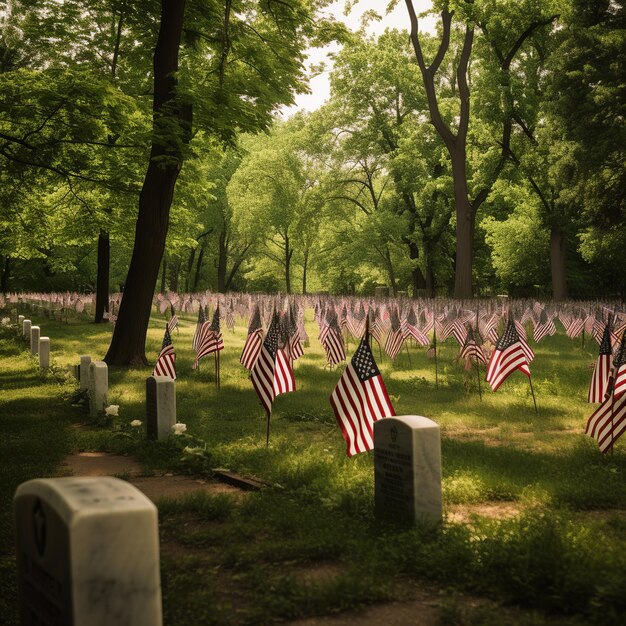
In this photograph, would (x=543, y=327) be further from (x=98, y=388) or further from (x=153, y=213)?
(x=98, y=388)

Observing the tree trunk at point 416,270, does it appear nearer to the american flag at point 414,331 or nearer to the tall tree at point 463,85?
the tall tree at point 463,85

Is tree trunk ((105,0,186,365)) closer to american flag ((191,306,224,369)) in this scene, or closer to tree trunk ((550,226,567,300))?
american flag ((191,306,224,369))

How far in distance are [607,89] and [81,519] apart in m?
25.7

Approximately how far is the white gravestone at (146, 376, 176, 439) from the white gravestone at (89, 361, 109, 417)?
7.33ft

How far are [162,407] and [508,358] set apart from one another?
5.80 metres

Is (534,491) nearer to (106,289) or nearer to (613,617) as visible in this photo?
(613,617)

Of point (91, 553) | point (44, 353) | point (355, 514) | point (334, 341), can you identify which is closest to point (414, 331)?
point (334, 341)

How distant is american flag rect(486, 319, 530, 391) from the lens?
1134 centimetres

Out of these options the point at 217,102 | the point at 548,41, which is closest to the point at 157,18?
the point at 217,102

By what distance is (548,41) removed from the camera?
34.2m

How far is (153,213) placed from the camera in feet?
53.6

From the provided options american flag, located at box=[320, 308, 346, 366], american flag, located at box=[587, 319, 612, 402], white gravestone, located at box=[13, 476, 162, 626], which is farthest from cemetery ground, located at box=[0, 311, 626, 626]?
american flag, located at box=[320, 308, 346, 366]

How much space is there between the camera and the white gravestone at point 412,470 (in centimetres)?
571

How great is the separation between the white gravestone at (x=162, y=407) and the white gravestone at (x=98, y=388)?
2235mm
